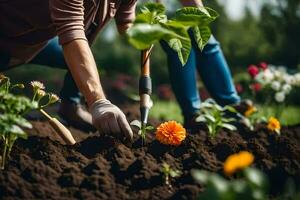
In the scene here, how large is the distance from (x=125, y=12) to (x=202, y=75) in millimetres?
788

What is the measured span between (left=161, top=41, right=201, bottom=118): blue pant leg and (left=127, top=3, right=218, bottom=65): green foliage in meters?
1.04

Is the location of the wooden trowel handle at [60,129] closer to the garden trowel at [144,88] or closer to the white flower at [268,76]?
the garden trowel at [144,88]

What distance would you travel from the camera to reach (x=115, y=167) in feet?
7.11

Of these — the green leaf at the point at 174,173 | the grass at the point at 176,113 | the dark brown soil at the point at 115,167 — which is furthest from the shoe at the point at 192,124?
the grass at the point at 176,113

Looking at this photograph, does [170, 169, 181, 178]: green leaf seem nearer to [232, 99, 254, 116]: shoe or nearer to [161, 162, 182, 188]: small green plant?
[161, 162, 182, 188]: small green plant

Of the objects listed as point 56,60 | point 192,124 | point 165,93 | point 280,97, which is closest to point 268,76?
point 280,97

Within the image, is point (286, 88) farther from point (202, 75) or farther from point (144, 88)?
point (144, 88)

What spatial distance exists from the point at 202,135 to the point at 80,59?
3.43 feet

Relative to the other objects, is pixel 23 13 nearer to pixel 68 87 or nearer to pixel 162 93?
pixel 68 87

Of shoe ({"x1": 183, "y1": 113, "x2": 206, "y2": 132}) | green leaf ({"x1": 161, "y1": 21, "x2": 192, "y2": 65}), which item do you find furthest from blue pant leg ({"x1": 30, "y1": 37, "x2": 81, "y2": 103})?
green leaf ({"x1": 161, "y1": 21, "x2": 192, "y2": 65})

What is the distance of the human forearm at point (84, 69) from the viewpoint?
2.41 m

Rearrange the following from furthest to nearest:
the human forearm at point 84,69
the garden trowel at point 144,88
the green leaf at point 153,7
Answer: the garden trowel at point 144,88, the human forearm at point 84,69, the green leaf at point 153,7

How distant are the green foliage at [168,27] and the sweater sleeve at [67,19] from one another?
34cm

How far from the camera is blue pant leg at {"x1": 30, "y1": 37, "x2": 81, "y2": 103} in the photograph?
3.55 m
